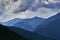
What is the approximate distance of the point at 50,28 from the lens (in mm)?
1062

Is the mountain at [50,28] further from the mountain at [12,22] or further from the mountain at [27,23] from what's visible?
the mountain at [12,22]

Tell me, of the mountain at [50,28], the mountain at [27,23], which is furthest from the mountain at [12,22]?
the mountain at [50,28]

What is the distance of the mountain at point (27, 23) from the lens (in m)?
1.08

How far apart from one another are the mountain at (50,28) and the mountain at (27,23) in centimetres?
3

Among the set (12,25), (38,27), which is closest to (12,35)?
(12,25)

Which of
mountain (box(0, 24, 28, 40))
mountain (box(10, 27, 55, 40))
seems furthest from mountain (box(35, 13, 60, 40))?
mountain (box(0, 24, 28, 40))

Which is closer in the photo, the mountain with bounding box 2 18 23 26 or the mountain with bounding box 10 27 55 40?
the mountain with bounding box 10 27 55 40

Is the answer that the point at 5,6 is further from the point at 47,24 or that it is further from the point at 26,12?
the point at 47,24

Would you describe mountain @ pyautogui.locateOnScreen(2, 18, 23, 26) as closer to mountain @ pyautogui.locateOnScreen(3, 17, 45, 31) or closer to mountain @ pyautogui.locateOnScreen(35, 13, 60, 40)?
mountain @ pyautogui.locateOnScreen(3, 17, 45, 31)

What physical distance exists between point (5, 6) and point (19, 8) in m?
0.12

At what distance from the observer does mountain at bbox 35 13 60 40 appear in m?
1.02

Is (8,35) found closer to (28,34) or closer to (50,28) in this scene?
(28,34)

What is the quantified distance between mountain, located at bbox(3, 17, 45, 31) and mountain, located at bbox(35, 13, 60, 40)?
3 centimetres

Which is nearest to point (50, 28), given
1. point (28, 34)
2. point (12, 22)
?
point (28, 34)
